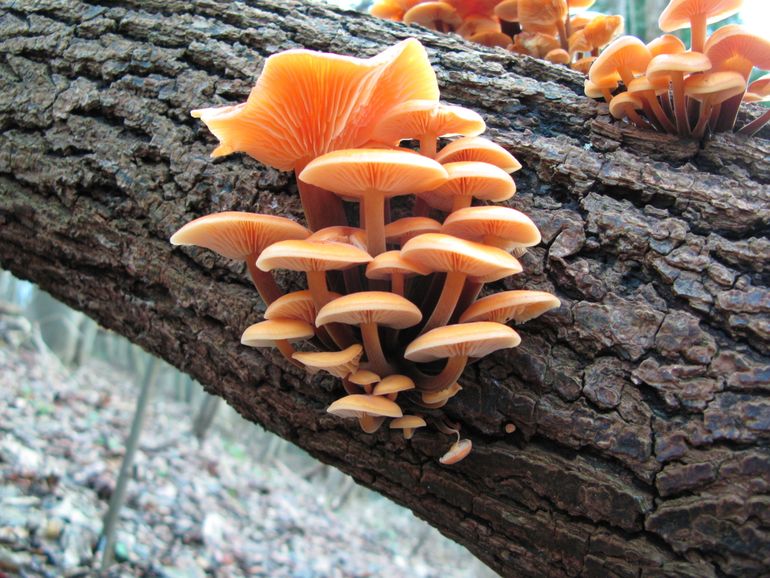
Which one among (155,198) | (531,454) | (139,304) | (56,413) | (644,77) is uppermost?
(644,77)

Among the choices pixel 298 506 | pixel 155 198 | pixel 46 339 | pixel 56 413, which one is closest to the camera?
pixel 155 198

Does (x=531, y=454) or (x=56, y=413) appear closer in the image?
(x=531, y=454)

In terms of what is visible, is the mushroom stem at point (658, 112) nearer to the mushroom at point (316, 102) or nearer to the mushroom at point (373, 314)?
the mushroom at point (316, 102)

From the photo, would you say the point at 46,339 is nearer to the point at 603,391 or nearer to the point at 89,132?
the point at 89,132

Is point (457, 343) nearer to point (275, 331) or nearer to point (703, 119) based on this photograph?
point (275, 331)

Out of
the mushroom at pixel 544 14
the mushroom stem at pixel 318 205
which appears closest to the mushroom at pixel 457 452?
the mushroom stem at pixel 318 205

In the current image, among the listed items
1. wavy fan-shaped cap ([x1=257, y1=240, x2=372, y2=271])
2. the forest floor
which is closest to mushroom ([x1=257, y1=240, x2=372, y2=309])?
wavy fan-shaped cap ([x1=257, y1=240, x2=372, y2=271])

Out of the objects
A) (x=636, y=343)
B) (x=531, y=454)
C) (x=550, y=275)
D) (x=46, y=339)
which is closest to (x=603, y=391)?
(x=636, y=343)
